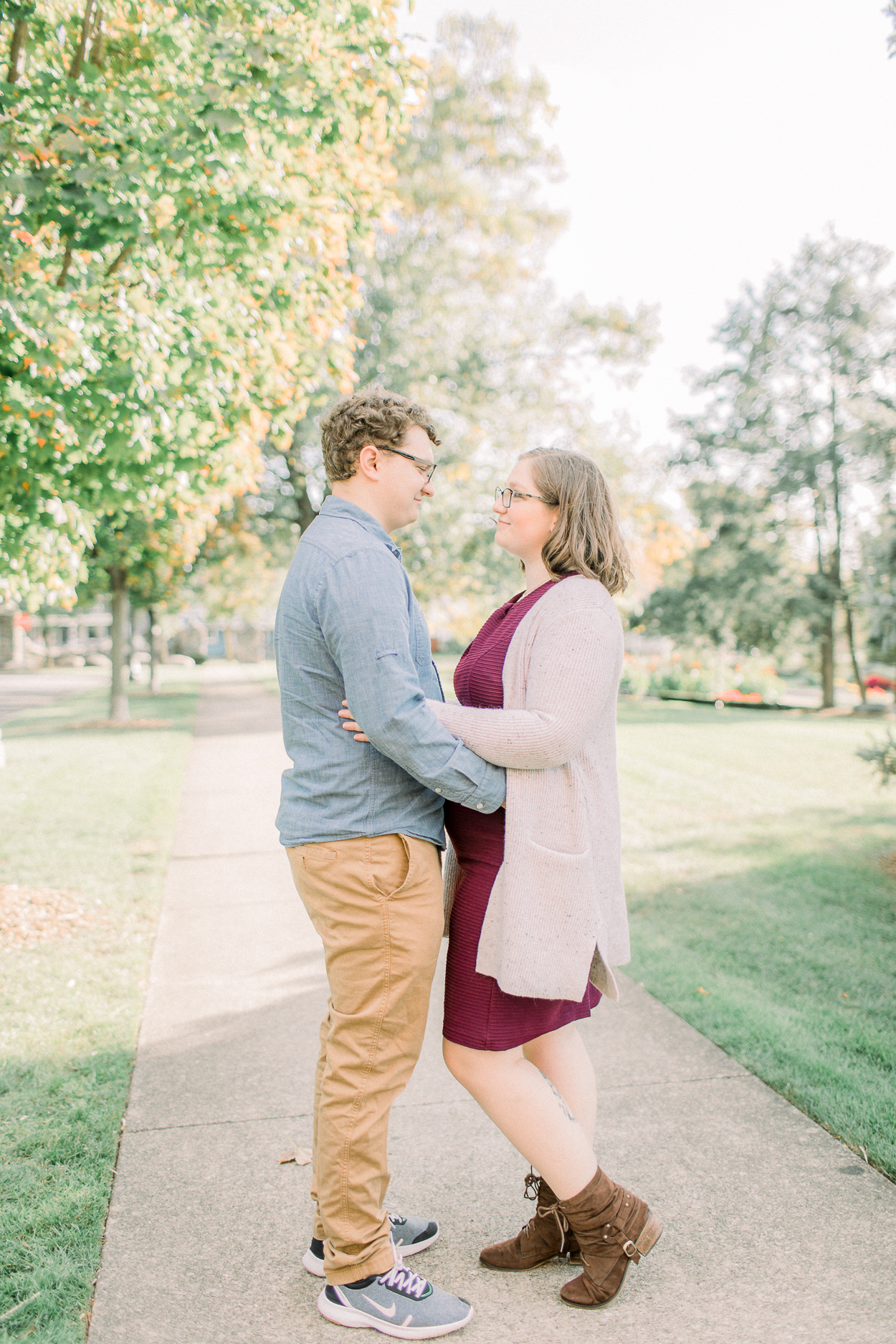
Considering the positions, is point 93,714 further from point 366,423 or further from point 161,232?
point 366,423

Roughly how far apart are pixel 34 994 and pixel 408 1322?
2.75 meters

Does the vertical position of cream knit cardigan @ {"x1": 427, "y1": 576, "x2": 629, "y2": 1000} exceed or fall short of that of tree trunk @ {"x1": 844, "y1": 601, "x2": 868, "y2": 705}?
it falls short

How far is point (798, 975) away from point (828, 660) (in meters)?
24.1

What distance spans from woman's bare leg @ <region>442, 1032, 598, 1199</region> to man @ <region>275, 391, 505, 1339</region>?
0.60 ft

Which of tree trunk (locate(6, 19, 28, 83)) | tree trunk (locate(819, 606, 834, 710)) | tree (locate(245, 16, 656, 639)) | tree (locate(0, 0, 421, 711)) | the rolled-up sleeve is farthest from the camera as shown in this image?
tree trunk (locate(819, 606, 834, 710))

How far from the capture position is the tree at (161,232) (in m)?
4.33

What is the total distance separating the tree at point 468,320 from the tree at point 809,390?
13460mm

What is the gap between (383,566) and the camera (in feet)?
7.23

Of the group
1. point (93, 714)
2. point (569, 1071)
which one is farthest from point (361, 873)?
point (93, 714)

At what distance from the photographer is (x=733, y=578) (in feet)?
93.8

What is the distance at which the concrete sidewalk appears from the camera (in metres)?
2.26

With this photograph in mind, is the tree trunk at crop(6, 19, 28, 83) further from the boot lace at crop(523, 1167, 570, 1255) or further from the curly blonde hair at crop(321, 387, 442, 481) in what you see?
the boot lace at crop(523, 1167, 570, 1255)

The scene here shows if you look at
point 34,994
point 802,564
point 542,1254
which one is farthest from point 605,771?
point 802,564

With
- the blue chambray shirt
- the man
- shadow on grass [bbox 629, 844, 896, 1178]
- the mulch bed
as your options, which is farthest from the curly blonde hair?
the mulch bed
